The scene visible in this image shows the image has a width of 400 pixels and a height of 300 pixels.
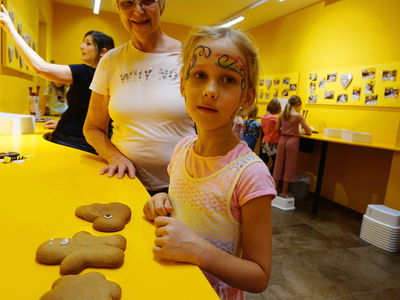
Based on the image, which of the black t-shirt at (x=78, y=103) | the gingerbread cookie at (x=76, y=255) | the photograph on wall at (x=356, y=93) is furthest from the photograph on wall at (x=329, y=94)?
the gingerbread cookie at (x=76, y=255)

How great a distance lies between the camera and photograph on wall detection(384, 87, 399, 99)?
3.58m

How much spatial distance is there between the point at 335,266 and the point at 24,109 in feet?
11.8

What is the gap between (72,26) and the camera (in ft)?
20.6

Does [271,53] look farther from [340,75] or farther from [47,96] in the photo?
[47,96]

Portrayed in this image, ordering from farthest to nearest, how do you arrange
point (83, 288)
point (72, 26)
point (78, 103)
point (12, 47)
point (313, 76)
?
point (72, 26) < point (313, 76) < point (12, 47) < point (78, 103) < point (83, 288)

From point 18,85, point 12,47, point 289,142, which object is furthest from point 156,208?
point 289,142

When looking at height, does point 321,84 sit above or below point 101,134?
above

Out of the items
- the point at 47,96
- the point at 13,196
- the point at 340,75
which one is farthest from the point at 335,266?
the point at 47,96

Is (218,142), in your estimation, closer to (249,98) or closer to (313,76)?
(249,98)

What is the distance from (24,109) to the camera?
335 cm

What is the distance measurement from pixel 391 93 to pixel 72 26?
614 centimetres

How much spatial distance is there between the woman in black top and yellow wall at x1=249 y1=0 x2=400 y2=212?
3.49 m

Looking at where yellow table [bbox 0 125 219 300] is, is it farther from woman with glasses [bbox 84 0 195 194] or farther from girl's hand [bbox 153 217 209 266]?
woman with glasses [bbox 84 0 195 194]

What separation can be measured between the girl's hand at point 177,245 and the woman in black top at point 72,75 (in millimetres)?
1320
